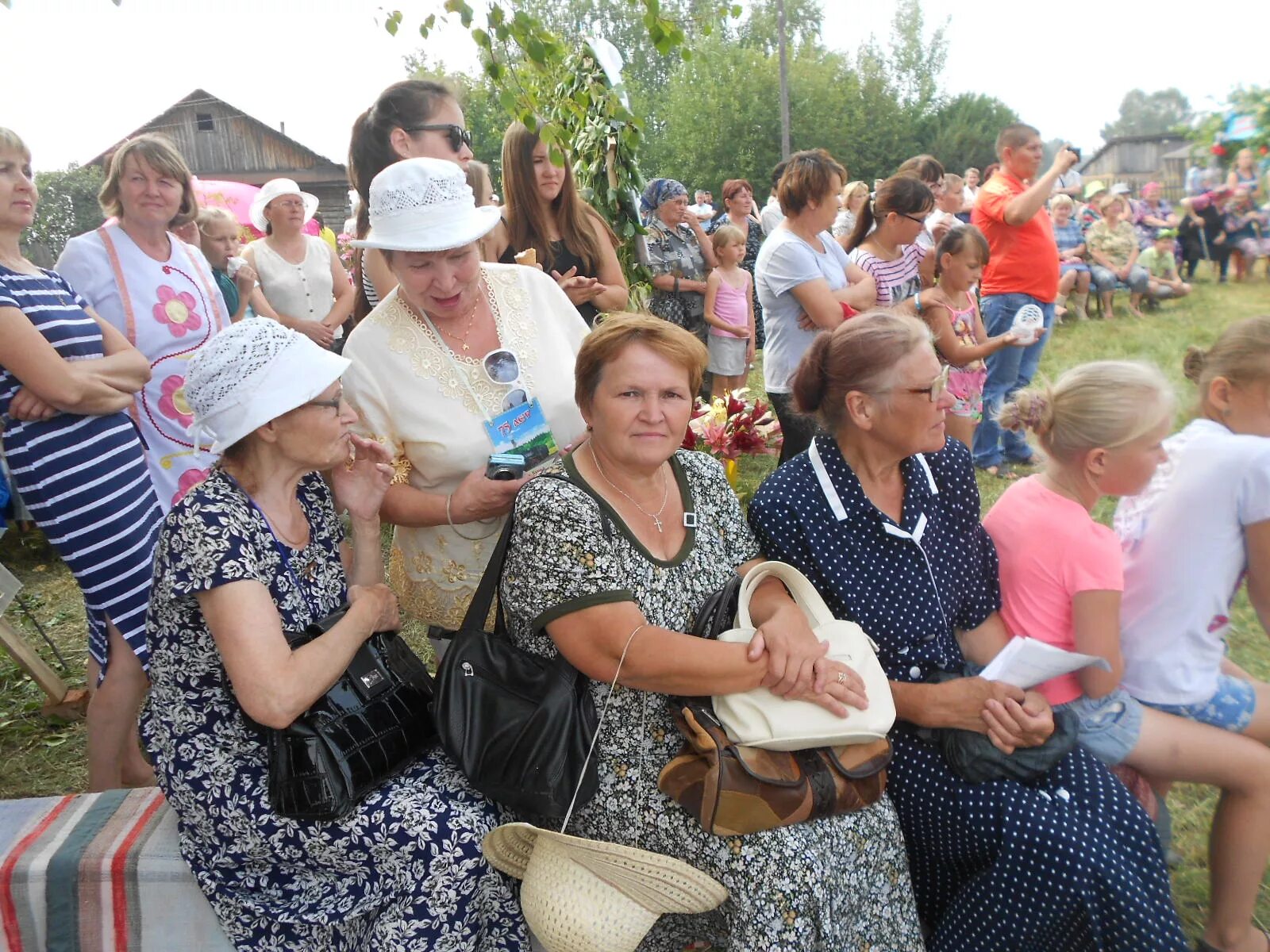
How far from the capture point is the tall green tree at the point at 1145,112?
104 meters

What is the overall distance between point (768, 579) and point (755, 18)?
53.1 metres

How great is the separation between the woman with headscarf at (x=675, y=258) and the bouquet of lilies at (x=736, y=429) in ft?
12.2

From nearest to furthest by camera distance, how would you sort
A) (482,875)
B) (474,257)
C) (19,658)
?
(482,875) → (474,257) → (19,658)

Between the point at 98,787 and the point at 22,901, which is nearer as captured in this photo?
Answer: the point at 22,901

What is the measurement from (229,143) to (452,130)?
1677 inches

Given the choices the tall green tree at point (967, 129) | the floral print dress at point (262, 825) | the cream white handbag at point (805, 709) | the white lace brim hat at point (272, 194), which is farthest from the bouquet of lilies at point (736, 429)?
the tall green tree at point (967, 129)

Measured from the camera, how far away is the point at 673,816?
2.02 metres

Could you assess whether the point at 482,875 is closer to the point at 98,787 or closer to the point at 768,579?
the point at 768,579

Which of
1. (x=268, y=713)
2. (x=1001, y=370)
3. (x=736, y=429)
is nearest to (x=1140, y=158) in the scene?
(x=1001, y=370)

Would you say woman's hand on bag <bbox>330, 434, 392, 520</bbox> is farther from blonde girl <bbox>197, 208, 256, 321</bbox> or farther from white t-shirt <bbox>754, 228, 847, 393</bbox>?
blonde girl <bbox>197, 208, 256, 321</bbox>

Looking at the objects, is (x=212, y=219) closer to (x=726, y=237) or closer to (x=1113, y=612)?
(x=726, y=237)

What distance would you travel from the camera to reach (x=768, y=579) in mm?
2203

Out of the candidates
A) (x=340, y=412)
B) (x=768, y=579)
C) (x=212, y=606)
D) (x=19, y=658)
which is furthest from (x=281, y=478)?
(x=19, y=658)

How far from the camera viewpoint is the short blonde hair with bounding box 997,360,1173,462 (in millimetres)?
2219
